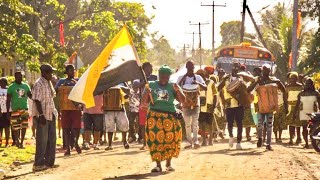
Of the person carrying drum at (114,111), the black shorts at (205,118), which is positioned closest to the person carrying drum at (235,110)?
the black shorts at (205,118)

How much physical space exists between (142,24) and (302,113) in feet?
126

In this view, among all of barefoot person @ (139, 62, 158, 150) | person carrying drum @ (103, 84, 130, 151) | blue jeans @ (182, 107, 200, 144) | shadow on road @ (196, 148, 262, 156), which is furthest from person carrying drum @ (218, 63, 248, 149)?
person carrying drum @ (103, 84, 130, 151)

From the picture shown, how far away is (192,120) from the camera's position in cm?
1534

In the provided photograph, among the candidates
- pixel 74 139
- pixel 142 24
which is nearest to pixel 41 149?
pixel 74 139

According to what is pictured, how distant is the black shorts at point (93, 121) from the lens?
1561 cm

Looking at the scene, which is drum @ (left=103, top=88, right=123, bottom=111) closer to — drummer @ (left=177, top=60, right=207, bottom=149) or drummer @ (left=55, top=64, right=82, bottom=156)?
drummer @ (left=55, top=64, right=82, bottom=156)

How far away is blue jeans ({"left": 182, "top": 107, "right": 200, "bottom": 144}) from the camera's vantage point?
49.8 ft

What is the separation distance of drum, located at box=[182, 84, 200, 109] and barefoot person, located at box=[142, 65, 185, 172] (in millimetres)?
3814

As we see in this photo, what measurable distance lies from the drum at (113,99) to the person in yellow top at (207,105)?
81.3 inches

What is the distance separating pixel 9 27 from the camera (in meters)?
18.2

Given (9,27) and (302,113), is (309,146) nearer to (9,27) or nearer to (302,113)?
(302,113)

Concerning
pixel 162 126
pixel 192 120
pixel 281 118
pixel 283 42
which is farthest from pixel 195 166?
pixel 283 42

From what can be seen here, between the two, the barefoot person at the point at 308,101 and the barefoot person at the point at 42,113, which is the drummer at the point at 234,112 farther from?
the barefoot person at the point at 42,113

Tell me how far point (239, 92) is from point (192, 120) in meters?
1.22
